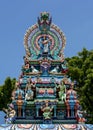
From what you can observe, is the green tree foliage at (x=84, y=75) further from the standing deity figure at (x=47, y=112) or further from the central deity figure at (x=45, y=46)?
the standing deity figure at (x=47, y=112)

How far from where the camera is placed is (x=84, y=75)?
29.5m

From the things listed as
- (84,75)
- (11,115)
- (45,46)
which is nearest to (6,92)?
(84,75)

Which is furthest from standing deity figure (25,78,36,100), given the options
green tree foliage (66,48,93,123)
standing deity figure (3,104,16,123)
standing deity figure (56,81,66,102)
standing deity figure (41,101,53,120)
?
green tree foliage (66,48,93,123)

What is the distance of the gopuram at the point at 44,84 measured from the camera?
20047mm

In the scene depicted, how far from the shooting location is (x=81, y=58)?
31.3 meters

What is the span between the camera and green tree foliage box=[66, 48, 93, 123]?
2787 centimetres

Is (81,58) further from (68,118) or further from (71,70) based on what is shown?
(68,118)

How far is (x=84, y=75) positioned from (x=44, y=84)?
9081 mm

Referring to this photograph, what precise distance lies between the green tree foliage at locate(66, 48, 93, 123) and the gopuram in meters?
5.81

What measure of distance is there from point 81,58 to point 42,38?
9164mm

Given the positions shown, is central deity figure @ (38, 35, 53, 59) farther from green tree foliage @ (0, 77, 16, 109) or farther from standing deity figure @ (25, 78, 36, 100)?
green tree foliage @ (0, 77, 16, 109)

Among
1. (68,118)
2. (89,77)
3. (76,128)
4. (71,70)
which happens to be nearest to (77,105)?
(68,118)

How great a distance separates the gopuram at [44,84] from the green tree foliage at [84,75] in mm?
5808

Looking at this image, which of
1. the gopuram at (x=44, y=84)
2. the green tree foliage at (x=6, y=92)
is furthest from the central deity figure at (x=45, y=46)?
the green tree foliage at (x=6, y=92)
